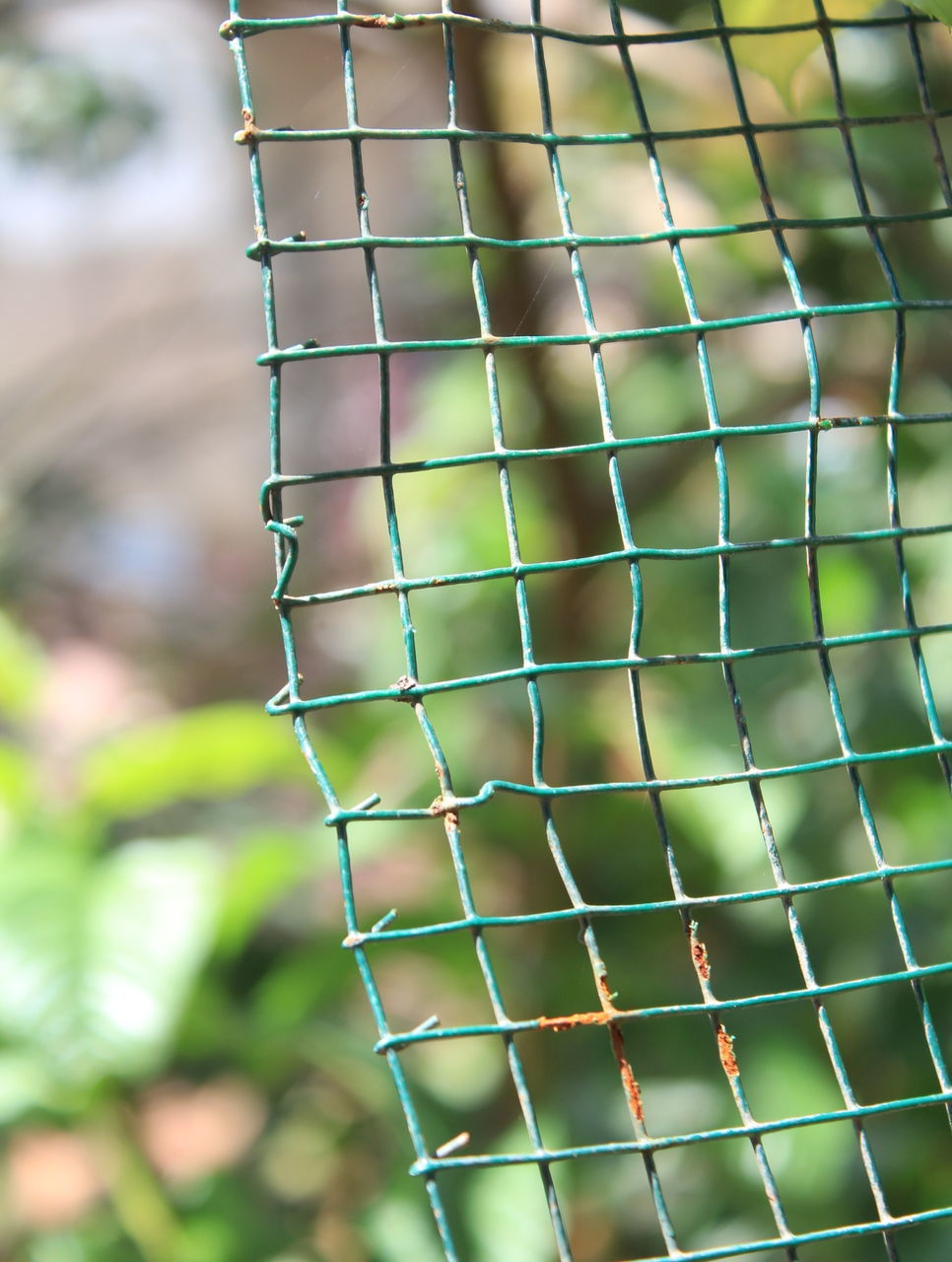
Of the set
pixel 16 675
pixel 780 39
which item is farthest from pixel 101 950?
pixel 780 39

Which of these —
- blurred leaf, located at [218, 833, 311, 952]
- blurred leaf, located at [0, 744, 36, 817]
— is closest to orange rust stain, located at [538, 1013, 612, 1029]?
blurred leaf, located at [218, 833, 311, 952]

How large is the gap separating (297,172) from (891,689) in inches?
81.6

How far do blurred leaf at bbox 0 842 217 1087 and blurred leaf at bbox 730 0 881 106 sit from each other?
26.2 inches

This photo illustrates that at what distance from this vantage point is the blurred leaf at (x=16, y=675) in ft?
3.47

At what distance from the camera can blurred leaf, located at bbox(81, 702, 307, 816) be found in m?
1.00

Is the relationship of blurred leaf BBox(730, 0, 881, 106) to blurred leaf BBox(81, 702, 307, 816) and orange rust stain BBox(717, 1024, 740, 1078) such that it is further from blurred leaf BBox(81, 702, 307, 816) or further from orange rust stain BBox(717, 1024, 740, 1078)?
blurred leaf BBox(81, 702, 307, 816)

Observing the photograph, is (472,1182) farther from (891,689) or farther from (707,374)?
(707,374)

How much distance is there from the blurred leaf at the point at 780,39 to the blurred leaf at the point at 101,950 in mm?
665

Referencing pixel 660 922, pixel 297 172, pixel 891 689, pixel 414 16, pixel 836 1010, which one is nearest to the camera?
pixel 414 16

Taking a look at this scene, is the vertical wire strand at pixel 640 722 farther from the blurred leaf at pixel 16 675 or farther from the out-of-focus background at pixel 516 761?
the blurred leaf at pixel 16 675

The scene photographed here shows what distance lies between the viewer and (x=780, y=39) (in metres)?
0.46

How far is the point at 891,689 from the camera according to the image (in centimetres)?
93

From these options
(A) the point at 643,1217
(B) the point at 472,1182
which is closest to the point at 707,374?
(B) the point at 472,1182

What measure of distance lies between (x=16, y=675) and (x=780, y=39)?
0.83m
